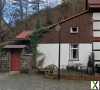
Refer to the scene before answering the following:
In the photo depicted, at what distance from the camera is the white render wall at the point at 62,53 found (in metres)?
33.7

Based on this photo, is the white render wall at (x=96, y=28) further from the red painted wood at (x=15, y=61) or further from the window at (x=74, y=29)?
the red painted wood at (x=15, y=61)

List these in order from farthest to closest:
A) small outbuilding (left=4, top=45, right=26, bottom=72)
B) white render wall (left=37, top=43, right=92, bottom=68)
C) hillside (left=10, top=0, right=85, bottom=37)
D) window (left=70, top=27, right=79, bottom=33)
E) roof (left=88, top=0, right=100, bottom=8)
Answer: hillside (left=10, top=0, right=85, bottom=37), small outbuilding (left=4, top=45, right=26, bottom=72), window (left=70, top=27, right=79, bottom=33), white render wall (left=37, top=43, right=92, bottom=68), roof (left=88, top=0, right=100, bottom=8)

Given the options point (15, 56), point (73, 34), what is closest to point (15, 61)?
point (15, 56)

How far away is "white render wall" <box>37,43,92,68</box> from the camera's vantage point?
3366 centimetres

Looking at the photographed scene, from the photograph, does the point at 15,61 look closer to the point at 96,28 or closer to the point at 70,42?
the point at 70,42

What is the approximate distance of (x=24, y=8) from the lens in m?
56.1

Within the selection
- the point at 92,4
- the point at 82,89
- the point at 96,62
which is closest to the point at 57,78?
the point at 96,62

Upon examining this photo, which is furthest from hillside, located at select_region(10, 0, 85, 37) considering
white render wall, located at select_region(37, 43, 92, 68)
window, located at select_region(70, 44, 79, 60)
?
window, located at select_region(70, 44, 79, 60)

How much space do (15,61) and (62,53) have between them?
397 centimetres

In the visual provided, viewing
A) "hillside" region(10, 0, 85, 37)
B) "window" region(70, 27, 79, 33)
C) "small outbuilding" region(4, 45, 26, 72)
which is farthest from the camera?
"hillside" region(10, 0, 85, 37)

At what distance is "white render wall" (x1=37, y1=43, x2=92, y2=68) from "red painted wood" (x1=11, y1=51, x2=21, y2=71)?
6.09ft

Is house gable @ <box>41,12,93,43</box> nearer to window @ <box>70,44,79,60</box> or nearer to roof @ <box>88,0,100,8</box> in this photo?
window @ <box>70,44,79,60</box>

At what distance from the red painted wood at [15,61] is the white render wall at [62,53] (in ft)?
6.09

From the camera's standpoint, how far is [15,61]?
3544 cm
